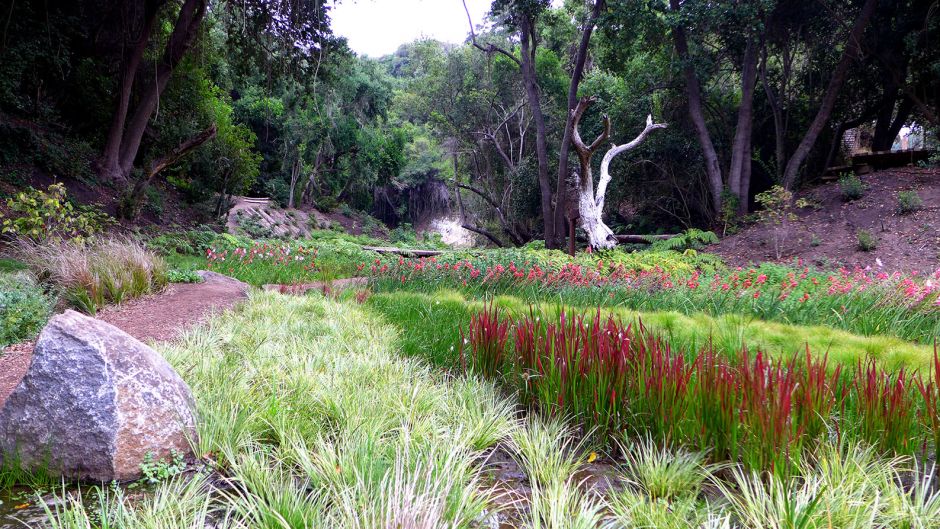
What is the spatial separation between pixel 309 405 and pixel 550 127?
55.6ft

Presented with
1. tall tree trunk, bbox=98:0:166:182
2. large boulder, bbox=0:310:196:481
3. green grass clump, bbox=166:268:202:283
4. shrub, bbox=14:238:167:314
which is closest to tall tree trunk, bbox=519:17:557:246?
tall tree trunk, bbox=98:0:166:182

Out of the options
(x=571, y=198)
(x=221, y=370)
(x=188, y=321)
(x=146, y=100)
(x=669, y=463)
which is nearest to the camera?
(x=669, y=463)

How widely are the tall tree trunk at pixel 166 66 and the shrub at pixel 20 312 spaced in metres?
7.05

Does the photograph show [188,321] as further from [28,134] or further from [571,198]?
[28,134]

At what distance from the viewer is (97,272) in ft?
15.7

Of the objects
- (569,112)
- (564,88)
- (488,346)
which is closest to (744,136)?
(569,112)

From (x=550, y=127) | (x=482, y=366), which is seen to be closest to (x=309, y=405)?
(x=482, y=366)

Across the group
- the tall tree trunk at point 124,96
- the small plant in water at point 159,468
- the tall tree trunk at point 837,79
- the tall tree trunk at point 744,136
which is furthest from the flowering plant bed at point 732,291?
the tall tree trunk at point 124,96

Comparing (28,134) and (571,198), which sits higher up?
(28,134)

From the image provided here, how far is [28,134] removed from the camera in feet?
32.4

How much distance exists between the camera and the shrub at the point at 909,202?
8672 millimetres

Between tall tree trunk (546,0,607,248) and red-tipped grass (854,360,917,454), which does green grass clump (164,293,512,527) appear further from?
tall tree trunk (546,0,607,248)

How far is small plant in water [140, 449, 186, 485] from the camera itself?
185cm

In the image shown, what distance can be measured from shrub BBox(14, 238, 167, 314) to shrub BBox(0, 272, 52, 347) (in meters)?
0.43
